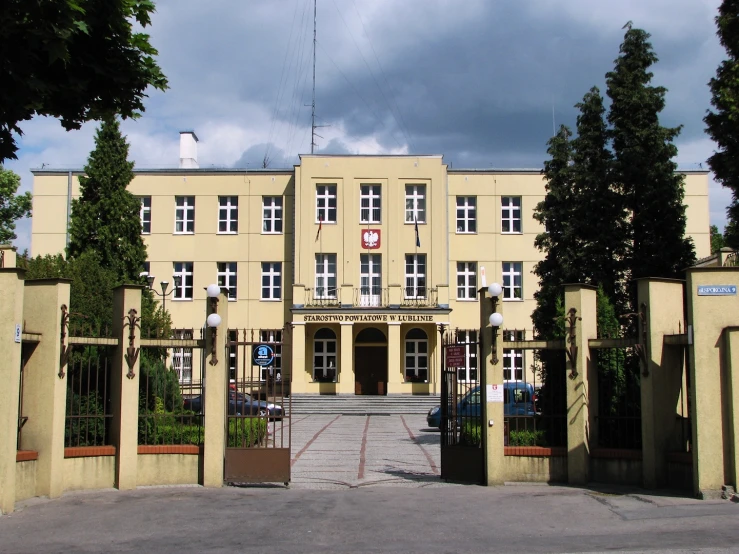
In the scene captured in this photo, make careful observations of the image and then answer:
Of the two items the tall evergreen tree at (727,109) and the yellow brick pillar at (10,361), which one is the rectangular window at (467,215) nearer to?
the tall evergreen tree at (727,109)

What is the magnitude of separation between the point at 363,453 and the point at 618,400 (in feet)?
25.8

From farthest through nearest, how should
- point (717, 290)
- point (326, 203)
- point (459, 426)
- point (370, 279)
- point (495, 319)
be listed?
point (326, 203)
point (370, 279)
point (459, 426)
point (495, 319)
point (717, 290)

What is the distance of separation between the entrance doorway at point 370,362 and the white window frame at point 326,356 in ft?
3.67

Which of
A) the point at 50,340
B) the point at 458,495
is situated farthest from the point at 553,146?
the point at 50,340

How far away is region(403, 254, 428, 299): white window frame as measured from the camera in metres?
40.6

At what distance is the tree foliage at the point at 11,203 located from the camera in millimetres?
44844

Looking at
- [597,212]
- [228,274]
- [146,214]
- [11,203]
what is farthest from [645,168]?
[11,203]

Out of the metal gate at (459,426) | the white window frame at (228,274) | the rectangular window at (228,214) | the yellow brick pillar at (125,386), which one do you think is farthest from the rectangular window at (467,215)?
the yellow brick pillar at (125,386)

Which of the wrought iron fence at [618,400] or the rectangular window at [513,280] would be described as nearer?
the wrought iron fence at [618,400]

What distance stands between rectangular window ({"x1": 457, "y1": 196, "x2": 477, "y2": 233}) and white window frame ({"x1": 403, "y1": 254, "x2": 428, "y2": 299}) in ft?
10.2

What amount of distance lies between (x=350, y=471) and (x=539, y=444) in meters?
4.17

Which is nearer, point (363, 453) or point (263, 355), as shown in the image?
point (263, 355)

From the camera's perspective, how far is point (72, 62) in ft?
34.3

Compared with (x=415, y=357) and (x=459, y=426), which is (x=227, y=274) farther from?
(x=459, y=426)
